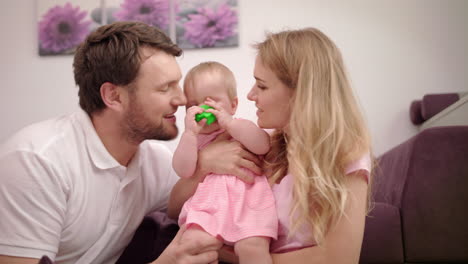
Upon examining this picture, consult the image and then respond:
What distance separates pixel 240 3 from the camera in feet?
9.53

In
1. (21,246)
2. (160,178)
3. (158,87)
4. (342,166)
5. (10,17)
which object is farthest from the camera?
(10,17)

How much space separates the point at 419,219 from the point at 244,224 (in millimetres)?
859

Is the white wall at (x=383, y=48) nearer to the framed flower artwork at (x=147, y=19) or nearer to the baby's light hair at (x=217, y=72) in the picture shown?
the framed flower artwork at (x=147, y=19)

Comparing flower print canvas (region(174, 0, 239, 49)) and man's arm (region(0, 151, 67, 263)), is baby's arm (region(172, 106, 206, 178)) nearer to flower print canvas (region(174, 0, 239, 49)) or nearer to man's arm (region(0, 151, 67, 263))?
man's arm (region(0, 151, 67, 263))

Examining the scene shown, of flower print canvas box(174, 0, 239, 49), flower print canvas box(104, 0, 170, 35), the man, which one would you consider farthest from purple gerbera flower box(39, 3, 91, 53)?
the man

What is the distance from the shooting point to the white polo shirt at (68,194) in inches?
48.0

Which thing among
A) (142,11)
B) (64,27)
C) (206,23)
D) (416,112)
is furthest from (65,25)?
(416,112)

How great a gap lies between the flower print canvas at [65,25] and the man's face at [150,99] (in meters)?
1.79

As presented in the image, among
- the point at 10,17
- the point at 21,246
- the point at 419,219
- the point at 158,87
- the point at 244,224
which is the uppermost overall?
the point at 10,17

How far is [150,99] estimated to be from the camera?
1.50 meters

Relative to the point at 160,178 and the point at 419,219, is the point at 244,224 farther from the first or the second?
the point at 419,219

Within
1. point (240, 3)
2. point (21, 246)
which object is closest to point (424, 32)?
point (240, 3)

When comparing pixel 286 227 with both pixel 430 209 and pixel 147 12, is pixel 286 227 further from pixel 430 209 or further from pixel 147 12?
pixel 147 12

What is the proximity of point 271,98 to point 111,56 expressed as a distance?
2.28ft
